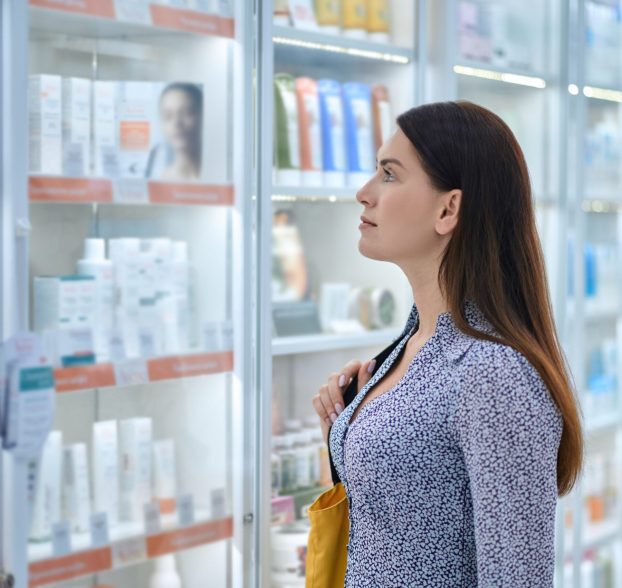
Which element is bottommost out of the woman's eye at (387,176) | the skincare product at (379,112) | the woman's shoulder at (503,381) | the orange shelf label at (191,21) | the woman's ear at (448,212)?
the woman's shoulder at (503,381)

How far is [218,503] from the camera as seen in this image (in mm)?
2246

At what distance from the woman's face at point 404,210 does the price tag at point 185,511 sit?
3.13 feet

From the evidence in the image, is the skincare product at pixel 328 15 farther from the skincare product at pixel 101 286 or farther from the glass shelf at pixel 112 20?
the skincare product at pixel 101 286

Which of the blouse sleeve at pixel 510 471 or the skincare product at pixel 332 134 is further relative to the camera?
the skincare product at pixel 332 134

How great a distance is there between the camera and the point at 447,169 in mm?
1403

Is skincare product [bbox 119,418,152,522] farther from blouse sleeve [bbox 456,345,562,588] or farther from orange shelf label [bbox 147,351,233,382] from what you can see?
blouse sleeve [bbox 456,345,562,588]

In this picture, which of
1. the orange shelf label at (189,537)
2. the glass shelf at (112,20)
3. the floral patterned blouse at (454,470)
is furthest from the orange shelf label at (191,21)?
the orange shelf label at (189,537)

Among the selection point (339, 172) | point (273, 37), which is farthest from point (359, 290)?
point (273, 37)

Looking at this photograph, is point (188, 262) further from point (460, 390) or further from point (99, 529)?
point (460, 390)

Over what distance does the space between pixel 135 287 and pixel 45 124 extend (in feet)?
1.38

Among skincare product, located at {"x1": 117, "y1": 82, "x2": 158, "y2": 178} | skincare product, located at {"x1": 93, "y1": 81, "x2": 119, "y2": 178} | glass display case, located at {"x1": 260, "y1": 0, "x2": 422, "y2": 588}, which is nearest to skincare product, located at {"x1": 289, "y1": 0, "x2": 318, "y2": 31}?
glass display case, located at {"x1": 260, "y1": 0, "x2": 422, "y2": 588}

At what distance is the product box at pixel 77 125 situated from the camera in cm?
195

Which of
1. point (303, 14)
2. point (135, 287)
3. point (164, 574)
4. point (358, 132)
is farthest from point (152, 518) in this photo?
point (303, 14)

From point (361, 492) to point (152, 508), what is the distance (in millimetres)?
858
